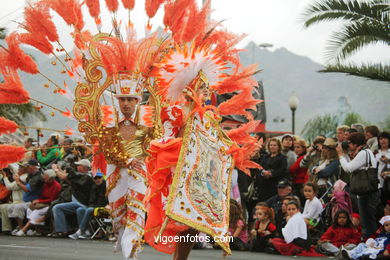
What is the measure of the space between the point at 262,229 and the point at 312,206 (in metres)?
0.86

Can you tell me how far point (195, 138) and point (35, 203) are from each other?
8467 millimetres

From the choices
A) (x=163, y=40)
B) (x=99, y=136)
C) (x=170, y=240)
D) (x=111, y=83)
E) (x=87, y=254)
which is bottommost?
(x=87, y=254)

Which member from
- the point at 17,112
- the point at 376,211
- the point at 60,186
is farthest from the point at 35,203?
the point at 17,112

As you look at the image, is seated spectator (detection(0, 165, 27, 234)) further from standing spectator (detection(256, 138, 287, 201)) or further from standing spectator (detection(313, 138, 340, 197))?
standing spectator (detection(313, 138, 340, 197))

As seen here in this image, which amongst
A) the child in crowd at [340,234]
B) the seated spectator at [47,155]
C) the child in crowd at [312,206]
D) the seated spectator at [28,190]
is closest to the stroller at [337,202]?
the child in crowd at [312,206]

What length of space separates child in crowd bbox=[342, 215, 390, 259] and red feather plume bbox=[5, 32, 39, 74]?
15.9 ft

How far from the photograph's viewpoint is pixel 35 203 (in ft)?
48.2

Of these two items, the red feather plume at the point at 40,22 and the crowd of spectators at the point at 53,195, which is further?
the crowd of spectators at the point at 53,195

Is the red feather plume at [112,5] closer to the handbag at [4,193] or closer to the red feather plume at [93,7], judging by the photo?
the red feather plume at [93,7]

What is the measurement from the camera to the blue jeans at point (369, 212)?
10133 millimetres

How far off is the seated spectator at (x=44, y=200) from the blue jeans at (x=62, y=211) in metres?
0.66

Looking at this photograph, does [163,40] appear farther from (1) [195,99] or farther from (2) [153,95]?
(1) [195,99]

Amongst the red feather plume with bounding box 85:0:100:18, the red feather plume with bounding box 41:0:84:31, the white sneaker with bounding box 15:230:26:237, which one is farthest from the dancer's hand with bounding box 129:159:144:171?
the white sneaker with bounding box 15:230:26:237

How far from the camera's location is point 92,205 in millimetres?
13680
